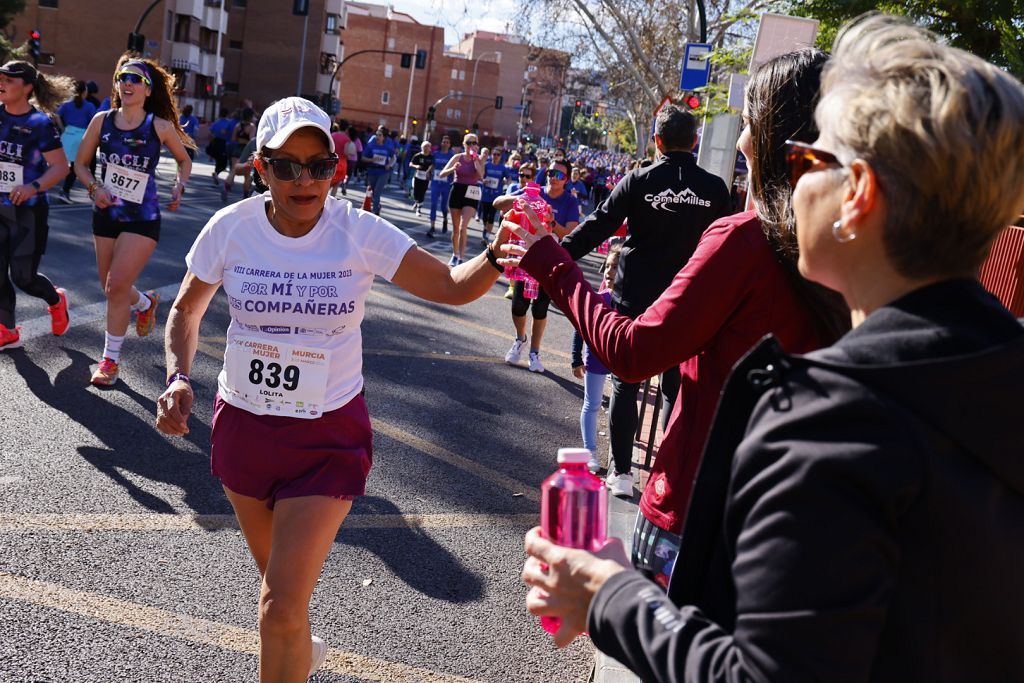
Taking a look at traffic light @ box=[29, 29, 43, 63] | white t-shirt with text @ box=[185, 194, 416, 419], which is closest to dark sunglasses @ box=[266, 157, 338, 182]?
white t-shirt with text @ box=[185, 194, 416, 419]

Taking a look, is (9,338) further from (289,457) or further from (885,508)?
(885,508)

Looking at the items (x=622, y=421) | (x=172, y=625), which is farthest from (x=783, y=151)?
(x=622, y=421)

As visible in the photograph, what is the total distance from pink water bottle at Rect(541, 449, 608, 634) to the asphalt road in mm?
2345

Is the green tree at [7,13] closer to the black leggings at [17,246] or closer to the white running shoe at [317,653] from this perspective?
the black leggings at [17,246]

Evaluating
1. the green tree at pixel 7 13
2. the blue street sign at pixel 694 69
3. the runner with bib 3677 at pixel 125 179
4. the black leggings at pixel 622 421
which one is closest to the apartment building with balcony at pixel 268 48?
the green tree at pixel 7 13

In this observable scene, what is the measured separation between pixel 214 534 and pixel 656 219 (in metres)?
2.96

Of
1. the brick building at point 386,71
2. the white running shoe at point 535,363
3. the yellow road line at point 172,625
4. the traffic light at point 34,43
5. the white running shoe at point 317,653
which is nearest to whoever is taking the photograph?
the white running shoe at point 317,653

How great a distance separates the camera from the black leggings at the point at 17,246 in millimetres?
7473

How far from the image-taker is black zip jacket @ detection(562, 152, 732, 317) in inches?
230

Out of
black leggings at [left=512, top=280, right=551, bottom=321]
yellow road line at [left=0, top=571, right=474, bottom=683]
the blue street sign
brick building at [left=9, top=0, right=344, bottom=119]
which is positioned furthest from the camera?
brick building at [left=9, top=0, right=344, bottom=119]

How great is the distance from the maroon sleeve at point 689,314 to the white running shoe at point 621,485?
3.80 meters

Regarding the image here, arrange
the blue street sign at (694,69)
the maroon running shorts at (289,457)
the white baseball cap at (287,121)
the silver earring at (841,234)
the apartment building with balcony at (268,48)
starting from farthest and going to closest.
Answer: the apartment building with balcony at (268,48) → the blue street sign at (694,69) → the white baseball cap at (287,121) → the maroon running shorts at (289,457) → the silver earring at (841,234)

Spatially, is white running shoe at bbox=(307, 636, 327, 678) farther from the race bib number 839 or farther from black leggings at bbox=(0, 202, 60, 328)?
black leggings at bbox=(0, 202, 60, 328)

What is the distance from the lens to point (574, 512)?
5.27 ft
